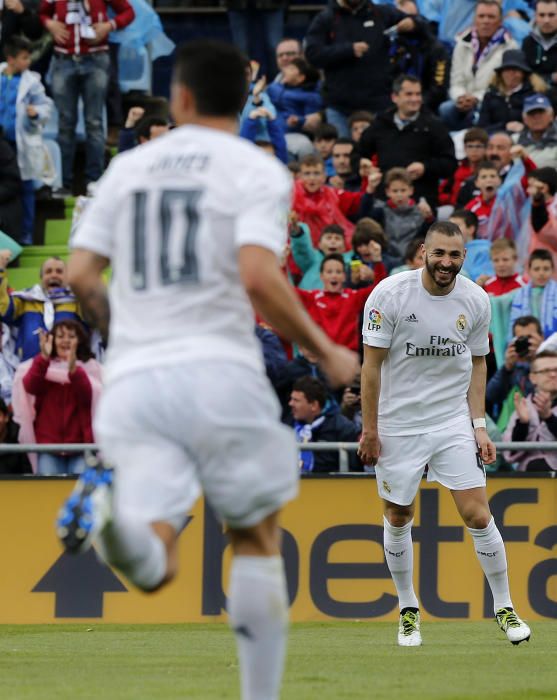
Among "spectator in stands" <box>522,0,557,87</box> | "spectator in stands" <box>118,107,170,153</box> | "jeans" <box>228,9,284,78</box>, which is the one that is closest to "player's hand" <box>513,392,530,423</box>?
"spectator in stands" <box>118,107,170,153</box>

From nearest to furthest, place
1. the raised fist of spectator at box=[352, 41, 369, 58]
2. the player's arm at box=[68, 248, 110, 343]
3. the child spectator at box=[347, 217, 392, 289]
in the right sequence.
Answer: the player's arm at box=[68, 248, 110, 343] < the child spectator at box=[347, 217, 392, 289] < the raised fist of spectator at box=[352, 41, 369, 58]

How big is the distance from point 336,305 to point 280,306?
893cm

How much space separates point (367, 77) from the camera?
18219 millimetres

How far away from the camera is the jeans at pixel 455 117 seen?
720 inches

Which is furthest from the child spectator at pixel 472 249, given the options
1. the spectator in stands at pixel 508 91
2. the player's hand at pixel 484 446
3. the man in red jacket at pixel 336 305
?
the player's hand at pixel 484 446

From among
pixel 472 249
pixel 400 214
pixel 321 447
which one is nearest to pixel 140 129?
pixel 400 214

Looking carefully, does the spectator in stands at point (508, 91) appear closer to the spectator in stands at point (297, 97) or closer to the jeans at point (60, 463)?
the spectator in stands at point (297, 97)

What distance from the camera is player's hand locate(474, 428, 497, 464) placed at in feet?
32.4

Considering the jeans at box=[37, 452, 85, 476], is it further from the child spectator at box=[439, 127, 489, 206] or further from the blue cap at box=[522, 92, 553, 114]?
the blue cap at box=[522, 92, 553, 114]

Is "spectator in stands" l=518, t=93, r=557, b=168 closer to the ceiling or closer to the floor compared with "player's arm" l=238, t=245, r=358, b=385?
closer to the floor

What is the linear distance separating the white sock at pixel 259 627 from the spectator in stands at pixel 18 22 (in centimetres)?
1397

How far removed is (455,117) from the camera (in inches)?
723

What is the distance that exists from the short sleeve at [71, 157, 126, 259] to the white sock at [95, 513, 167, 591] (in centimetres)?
94

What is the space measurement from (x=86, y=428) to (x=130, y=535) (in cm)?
841
